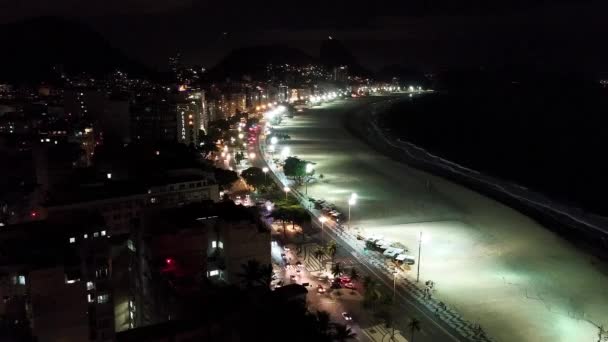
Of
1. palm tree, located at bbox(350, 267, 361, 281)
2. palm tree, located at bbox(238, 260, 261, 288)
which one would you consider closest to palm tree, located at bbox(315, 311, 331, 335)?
palm tree, located at bbox(238, 260, 261, 288)

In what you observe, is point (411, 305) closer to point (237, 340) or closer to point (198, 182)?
point (237, 340)

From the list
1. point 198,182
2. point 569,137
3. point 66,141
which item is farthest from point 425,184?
point 569,137

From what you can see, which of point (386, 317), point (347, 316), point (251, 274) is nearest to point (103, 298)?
point (251, 274)

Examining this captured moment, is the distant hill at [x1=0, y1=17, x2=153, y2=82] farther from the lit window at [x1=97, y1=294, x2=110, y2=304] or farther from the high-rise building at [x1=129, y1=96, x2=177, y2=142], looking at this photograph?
the lit window at [x1=97, y1=294, x2=110, y2=304]

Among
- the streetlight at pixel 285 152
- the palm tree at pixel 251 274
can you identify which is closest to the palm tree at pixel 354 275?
the palm tree at pixel 251 274

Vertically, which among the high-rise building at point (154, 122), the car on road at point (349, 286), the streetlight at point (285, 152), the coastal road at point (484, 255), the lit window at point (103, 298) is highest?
the high-rise building at point (154, 122)

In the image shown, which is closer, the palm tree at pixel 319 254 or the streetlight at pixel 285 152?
the palm tree at pixel 319 254

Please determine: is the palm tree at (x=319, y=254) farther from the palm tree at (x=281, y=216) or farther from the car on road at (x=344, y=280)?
the palm tree at (x=281, y=216)
